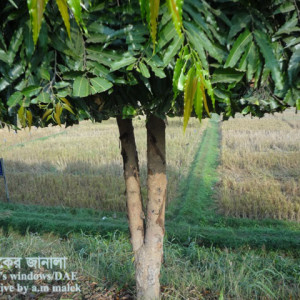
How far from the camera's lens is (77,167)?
397 inches

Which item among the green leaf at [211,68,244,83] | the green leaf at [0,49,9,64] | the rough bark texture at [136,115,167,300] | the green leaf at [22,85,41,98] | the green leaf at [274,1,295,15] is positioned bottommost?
the rough bark texture at [136,115,167,300]

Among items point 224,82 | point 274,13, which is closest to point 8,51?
point 224,82

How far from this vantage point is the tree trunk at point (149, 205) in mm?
2410

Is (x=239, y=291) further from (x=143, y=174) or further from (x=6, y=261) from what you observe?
(x=143, y=174)

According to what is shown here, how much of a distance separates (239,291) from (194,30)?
2.72 metres

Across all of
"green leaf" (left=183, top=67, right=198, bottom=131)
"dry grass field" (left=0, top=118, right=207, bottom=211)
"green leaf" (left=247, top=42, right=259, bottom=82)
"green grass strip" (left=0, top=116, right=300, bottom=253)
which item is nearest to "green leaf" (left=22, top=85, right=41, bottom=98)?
"green leaf" (left=183, top=67, right=198, bottom=131)

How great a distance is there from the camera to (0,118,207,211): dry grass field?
7488 mm

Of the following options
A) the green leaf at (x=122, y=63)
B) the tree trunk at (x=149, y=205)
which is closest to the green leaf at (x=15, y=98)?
the green leaf at (x=122, y=63)

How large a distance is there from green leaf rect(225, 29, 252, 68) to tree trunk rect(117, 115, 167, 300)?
1278 millimetres

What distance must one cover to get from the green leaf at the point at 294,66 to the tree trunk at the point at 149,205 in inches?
50.4

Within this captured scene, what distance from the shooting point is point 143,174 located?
8789 millimetres

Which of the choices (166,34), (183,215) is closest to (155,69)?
(166,34)

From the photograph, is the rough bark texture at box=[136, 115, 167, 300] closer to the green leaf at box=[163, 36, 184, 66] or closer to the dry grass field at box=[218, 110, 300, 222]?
the green leaf at box=[163, 36, 184, 66]

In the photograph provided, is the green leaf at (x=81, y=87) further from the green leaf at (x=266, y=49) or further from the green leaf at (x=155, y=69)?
the green leaf at (x=266, y=49)
